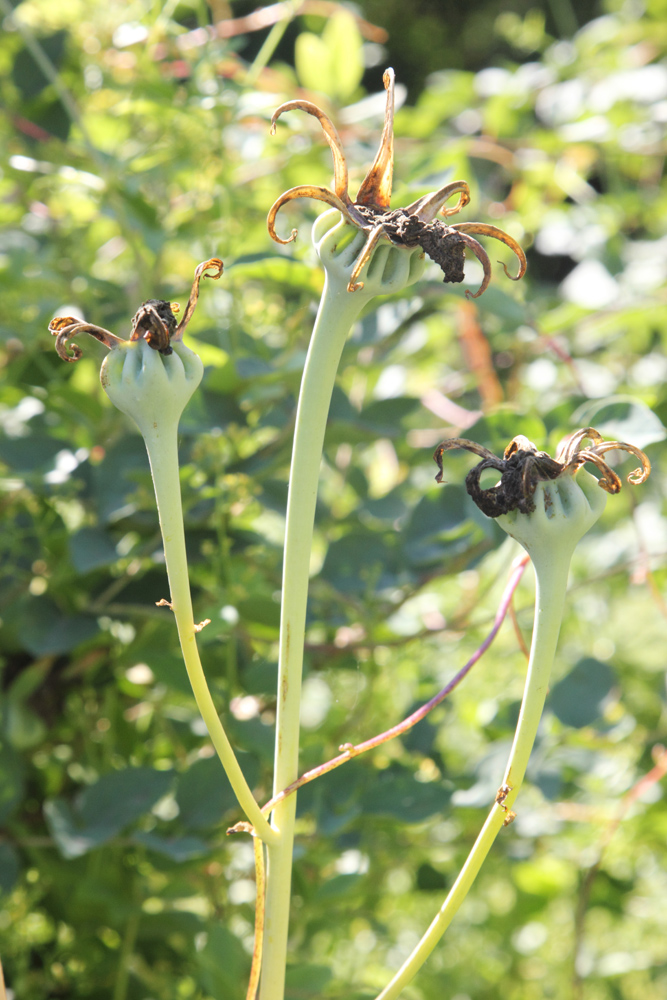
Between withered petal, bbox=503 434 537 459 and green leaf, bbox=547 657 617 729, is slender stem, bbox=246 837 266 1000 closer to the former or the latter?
withered petal, bbox=503 434 537 459

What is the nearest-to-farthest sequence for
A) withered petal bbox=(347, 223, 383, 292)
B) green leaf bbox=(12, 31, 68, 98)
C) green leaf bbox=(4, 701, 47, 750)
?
withered petal bbox=(347, 223, 383, 292) → green leaf bbox=(4, 701, 47, 750) → green leaf bbox=(12, 31, 68, 98)

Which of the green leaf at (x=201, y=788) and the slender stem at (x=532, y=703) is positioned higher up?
the slender stem at (x=532, y=703)

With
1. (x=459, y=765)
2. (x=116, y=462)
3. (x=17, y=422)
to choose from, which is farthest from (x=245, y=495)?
(x=459, y=765)

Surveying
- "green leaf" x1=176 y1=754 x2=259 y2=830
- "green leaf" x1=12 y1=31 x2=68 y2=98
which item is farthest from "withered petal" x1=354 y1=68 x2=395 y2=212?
"green leaf" x1=12 y1=31 x2=68 y2=98

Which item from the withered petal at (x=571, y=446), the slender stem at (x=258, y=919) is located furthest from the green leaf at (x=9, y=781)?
the withered petal at (x=571, y=446)

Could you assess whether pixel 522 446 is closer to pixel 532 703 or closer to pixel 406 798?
pixel 532 703

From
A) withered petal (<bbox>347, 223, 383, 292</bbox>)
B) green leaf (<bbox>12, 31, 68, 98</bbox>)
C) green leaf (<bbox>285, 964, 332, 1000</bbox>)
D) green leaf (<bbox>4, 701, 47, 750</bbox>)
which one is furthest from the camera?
green leaf (<bbox>12, 31, 68, 98</bbox>)

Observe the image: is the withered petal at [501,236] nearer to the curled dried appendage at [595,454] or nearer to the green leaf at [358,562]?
the curled dried appendage at [595,454]

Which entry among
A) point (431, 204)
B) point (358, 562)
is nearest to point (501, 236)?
point (431, 204)
